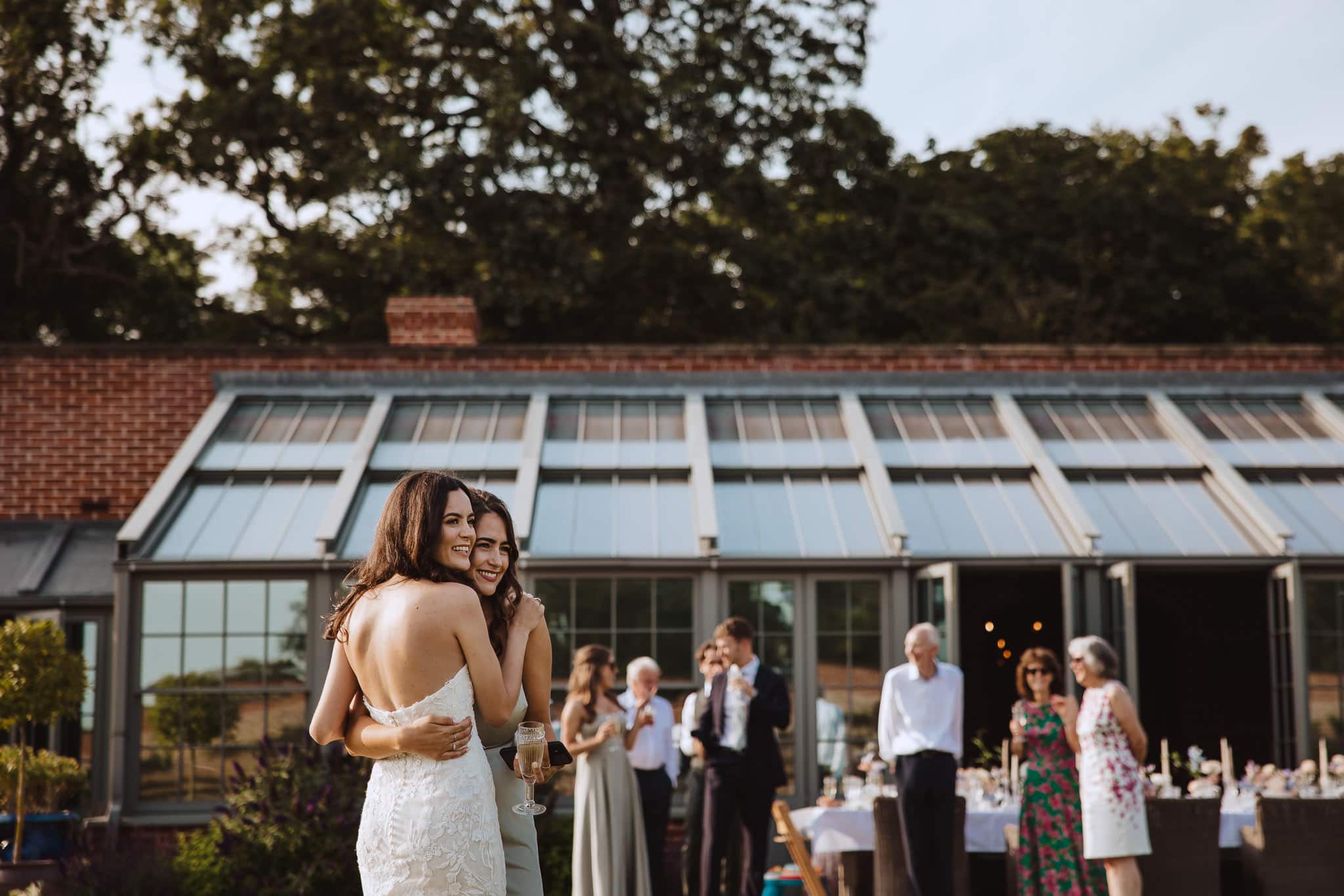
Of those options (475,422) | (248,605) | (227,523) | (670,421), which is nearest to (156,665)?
(248,605)

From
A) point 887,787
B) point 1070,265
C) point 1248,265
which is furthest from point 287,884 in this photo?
point 1248,265

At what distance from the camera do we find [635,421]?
11492mm

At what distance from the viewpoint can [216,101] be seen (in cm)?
1916

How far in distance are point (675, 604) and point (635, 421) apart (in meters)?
2.17

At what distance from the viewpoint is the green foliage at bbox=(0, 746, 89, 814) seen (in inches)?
352

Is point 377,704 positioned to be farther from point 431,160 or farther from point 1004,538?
point 431,160

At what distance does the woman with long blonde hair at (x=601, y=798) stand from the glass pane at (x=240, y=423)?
15.7ft

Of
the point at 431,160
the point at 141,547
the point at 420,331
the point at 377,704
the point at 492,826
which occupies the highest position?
the point at 431,160

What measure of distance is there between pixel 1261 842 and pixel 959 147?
1702 cm

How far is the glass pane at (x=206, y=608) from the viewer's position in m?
9.54

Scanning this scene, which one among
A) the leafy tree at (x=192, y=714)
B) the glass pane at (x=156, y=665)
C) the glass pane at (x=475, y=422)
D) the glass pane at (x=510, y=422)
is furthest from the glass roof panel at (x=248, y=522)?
the glass pane at (x=510, y=422)

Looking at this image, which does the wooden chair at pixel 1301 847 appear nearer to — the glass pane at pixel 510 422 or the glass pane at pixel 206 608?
the glass pane at pixel 510 422

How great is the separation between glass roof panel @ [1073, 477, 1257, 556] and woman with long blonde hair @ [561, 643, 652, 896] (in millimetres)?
4028

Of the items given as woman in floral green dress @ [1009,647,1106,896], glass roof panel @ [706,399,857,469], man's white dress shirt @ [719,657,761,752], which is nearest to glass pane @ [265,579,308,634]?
glass roof panel @ [706,399,857,469]
